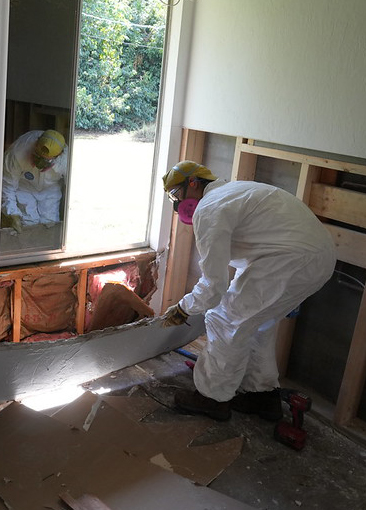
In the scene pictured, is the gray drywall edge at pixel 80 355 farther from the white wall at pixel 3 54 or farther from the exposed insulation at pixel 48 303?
the white wall at pixel 3 54

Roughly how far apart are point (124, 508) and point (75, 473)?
0.28m

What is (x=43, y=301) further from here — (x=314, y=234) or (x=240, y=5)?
(x=240, y=5)

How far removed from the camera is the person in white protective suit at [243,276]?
2.47 metres

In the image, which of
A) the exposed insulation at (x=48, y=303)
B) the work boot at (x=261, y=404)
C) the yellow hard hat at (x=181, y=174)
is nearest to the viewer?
the yellow hard hat at (x=181, y=174)

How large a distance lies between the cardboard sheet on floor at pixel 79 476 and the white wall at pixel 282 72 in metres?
1.86

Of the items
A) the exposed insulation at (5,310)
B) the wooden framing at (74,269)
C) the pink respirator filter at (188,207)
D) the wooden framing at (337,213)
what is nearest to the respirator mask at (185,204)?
the pink respirator filter at (188,207)

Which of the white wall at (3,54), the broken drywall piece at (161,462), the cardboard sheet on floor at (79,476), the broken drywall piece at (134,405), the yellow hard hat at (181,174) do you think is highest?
the white wall at (3,54)

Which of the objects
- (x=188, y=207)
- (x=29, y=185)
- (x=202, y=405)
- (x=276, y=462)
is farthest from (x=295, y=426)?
(x=29, y=185)

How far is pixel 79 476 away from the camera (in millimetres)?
2174

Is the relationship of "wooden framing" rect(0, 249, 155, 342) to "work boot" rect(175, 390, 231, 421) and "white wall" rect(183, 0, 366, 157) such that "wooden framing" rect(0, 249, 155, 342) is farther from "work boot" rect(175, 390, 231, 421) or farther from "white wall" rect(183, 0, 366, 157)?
"work boot" rect(175, 390, 231, 421)

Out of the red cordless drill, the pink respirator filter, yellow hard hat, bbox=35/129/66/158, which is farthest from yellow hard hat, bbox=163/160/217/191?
the red cordless drill

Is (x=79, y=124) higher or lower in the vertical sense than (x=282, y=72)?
lower

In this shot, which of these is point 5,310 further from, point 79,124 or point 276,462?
point 276,462

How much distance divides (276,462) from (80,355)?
3.83ft
